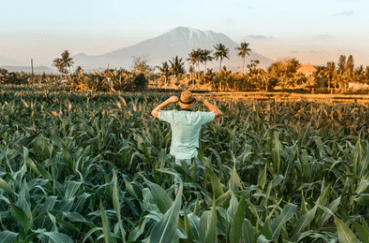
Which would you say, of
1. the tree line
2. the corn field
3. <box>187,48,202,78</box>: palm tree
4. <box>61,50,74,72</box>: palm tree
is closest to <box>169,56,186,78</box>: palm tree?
the tree line

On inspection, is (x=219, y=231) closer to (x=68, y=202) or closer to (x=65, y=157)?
(x=68, y=202)

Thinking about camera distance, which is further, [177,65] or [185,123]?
[177,65]

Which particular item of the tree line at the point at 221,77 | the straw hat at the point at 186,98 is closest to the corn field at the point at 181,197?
the straw hat at the point at 186,98

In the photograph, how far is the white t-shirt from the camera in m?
3.90

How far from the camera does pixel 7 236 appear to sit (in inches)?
79.3

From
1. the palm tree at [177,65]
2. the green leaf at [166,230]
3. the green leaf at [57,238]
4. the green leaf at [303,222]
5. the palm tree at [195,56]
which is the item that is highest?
the palm tree at [195,56]

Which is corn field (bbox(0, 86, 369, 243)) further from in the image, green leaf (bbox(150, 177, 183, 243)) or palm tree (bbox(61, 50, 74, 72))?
palm tree (bbox(61, 50, 74, 72))

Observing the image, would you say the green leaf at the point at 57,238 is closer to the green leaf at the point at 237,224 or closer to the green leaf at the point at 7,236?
the green leaf at the point at 7,236

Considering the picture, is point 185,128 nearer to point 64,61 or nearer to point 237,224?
point 237,224

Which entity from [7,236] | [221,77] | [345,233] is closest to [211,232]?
[345,233]

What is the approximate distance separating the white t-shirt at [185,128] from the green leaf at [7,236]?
2221mm

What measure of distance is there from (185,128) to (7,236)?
2292mm

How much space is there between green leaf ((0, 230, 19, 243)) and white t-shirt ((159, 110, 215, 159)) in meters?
2.22

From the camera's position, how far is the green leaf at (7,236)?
78.6 inches
